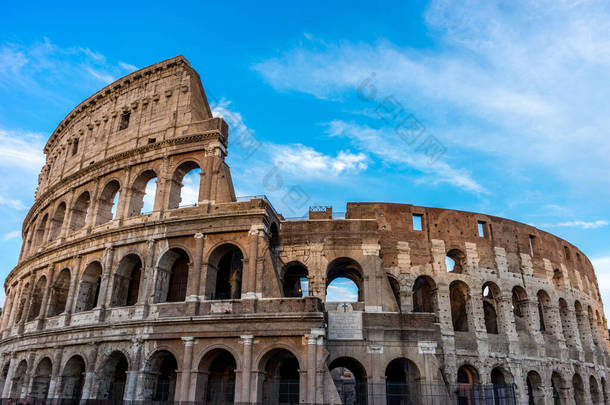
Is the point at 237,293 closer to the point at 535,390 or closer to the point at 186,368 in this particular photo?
the point at 186,368

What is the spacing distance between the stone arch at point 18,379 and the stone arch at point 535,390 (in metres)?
24.2

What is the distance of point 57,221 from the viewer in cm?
2461

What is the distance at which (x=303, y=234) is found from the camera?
19.7 meters

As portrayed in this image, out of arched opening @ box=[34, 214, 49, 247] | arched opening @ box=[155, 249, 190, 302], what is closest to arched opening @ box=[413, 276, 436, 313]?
arched opening @ box=[155, 249, 190, 302]

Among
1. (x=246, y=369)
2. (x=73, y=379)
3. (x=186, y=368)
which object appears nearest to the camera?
(x=246, y=369)

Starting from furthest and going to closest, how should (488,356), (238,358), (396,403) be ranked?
(488,356), (396,403), (238,358)

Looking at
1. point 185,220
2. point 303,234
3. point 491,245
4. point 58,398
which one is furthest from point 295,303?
point 491,245

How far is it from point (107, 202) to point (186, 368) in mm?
10007

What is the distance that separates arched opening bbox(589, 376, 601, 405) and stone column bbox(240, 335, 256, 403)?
69.8 ft

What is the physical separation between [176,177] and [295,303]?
8.23m

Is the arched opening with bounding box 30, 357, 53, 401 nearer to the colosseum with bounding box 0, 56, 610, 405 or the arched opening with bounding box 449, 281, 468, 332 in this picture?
the colosseum with bounding box 0, 56, 610, 405

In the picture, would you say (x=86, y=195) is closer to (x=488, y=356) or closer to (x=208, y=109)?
(x=208, y=109)

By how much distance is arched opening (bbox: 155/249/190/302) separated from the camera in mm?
18203

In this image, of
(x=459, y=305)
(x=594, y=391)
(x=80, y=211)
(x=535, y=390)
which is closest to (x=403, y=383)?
(x=459, y=305)
